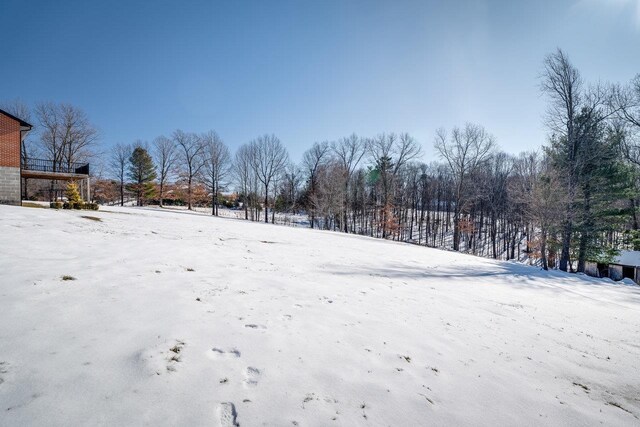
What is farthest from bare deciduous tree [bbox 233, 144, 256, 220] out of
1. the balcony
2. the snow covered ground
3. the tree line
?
the snow covered ground

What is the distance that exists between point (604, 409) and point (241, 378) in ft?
12.4

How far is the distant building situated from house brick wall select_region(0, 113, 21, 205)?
3710 cm

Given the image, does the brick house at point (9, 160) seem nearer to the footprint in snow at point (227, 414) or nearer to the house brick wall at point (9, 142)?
the house brick wall at point (9, 142)

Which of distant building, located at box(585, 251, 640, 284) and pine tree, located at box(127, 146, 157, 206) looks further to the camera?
pine tree, located at box(127, 146, 157, 206)

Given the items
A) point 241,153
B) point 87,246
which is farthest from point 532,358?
point 241,153

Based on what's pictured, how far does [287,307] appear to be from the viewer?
447cm

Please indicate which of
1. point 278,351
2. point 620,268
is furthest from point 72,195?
point 620,268

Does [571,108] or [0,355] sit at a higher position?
[571,108]

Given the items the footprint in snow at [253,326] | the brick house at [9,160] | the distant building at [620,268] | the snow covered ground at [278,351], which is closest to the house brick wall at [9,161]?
the brick house at [9,160]

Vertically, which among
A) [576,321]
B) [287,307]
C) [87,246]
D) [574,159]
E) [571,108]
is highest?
[571,108]

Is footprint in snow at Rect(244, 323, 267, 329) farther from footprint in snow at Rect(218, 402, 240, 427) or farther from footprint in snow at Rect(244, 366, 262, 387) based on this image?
footprint in snow at Rect(218, 402, 240, 427)

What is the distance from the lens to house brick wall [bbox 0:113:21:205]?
15812 mm

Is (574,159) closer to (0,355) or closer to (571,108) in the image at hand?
(571,108)

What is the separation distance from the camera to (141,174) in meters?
43.5
